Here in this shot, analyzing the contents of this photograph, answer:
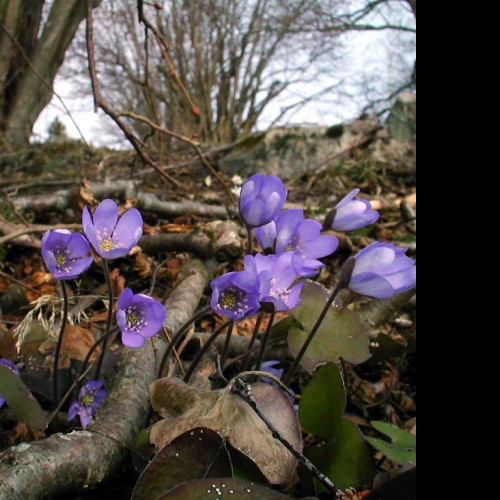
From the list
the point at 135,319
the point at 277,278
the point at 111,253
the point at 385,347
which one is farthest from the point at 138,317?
the point at 385,347

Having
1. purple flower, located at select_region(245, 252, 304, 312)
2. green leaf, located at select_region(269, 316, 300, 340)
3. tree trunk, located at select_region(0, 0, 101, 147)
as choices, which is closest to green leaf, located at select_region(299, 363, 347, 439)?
purple flower, located at select_region(245, 252, 304, 312)

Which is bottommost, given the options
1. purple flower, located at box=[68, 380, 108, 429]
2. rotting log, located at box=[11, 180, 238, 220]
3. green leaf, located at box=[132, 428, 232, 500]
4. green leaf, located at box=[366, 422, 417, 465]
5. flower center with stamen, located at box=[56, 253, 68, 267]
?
green leaf, located at box=[366, 422, 417, 465]

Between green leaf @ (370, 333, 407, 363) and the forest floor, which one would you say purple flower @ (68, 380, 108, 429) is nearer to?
the forest floor

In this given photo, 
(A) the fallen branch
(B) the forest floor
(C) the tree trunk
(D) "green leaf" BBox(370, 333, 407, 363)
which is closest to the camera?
(B) the forest floor

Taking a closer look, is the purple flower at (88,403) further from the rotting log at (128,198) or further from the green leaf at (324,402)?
the rotting log at (128,198)

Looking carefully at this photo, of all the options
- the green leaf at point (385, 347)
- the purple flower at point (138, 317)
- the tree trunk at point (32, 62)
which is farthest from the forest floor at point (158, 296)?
the tree trunk at point (32, 62)
